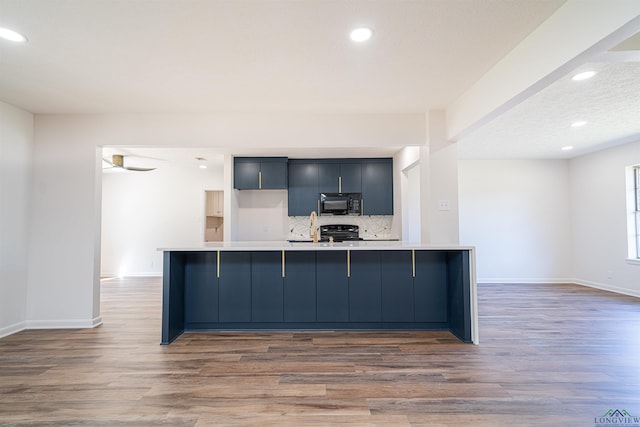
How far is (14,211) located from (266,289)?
9.37 feet

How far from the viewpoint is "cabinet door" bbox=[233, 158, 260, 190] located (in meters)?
6.09

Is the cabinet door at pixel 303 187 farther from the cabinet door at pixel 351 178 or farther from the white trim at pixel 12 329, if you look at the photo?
the white trim at pixel 12 329

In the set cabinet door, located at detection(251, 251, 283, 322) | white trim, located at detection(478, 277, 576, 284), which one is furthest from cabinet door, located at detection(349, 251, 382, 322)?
white trim, located at detection(478, 277, 576, 284)

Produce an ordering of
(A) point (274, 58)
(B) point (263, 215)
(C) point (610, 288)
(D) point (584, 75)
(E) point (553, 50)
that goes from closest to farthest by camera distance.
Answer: (E) point (553, 50)
(A) point (274, 58)
(D) point (584, 75)
(C) point (610, 288)
(B) point (263, 215)

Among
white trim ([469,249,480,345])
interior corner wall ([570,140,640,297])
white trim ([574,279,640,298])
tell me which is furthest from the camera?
interior corner wall ([570,140,640,297])

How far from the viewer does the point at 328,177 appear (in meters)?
6.30

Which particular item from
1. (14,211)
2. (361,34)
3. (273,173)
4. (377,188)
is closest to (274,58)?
(361,34)

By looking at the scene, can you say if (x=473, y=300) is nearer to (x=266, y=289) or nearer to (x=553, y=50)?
(x=266, y=289)

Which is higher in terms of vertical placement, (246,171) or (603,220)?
(246,171)

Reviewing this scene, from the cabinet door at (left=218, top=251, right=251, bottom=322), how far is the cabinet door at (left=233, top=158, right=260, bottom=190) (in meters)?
2.80

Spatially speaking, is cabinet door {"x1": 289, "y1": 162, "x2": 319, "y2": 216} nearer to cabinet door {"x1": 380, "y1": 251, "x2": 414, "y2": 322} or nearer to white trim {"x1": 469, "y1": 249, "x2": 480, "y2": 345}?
cabinet door {"x1": 380, "y1": 251, "x2": 414, "y2": 322}

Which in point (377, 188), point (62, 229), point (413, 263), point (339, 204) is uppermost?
point (377, 188)

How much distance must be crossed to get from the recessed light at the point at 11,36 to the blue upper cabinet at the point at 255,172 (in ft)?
12.6

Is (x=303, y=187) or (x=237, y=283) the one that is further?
(x=303, y=187)
